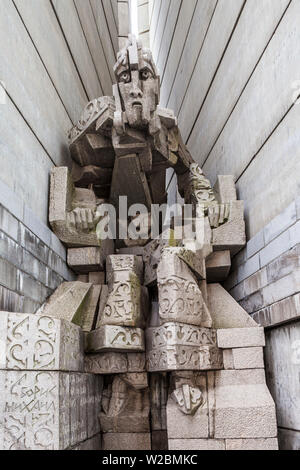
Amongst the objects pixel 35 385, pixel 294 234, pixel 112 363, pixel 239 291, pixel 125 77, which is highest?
pixel 125 77

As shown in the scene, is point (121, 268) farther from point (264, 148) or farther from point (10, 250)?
point (264, 148)

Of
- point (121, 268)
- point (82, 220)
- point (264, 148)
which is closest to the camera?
point (121, 268)

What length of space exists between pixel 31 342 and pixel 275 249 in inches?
92.1

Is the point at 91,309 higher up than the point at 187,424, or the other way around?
the point at 91,309

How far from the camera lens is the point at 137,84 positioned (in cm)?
471

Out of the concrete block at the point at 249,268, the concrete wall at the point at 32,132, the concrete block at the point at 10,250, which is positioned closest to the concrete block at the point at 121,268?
the concrete wall at the point at 32,132

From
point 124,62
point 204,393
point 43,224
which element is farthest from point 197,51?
point 204,393

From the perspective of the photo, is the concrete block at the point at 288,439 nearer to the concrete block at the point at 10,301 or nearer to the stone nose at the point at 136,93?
the concrete block at the point at 10,301

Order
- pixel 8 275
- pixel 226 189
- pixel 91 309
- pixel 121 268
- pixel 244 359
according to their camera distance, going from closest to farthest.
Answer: pixel 8 275 < pixel 244 359 < pixel 121 268 < pixel 91 309 < pixel 226 189

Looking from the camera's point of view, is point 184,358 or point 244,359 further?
point 244,359

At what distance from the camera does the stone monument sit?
335 centimetres

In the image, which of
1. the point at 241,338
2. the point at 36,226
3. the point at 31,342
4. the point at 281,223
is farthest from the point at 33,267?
the point at 281,223

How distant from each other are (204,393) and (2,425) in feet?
6.00
